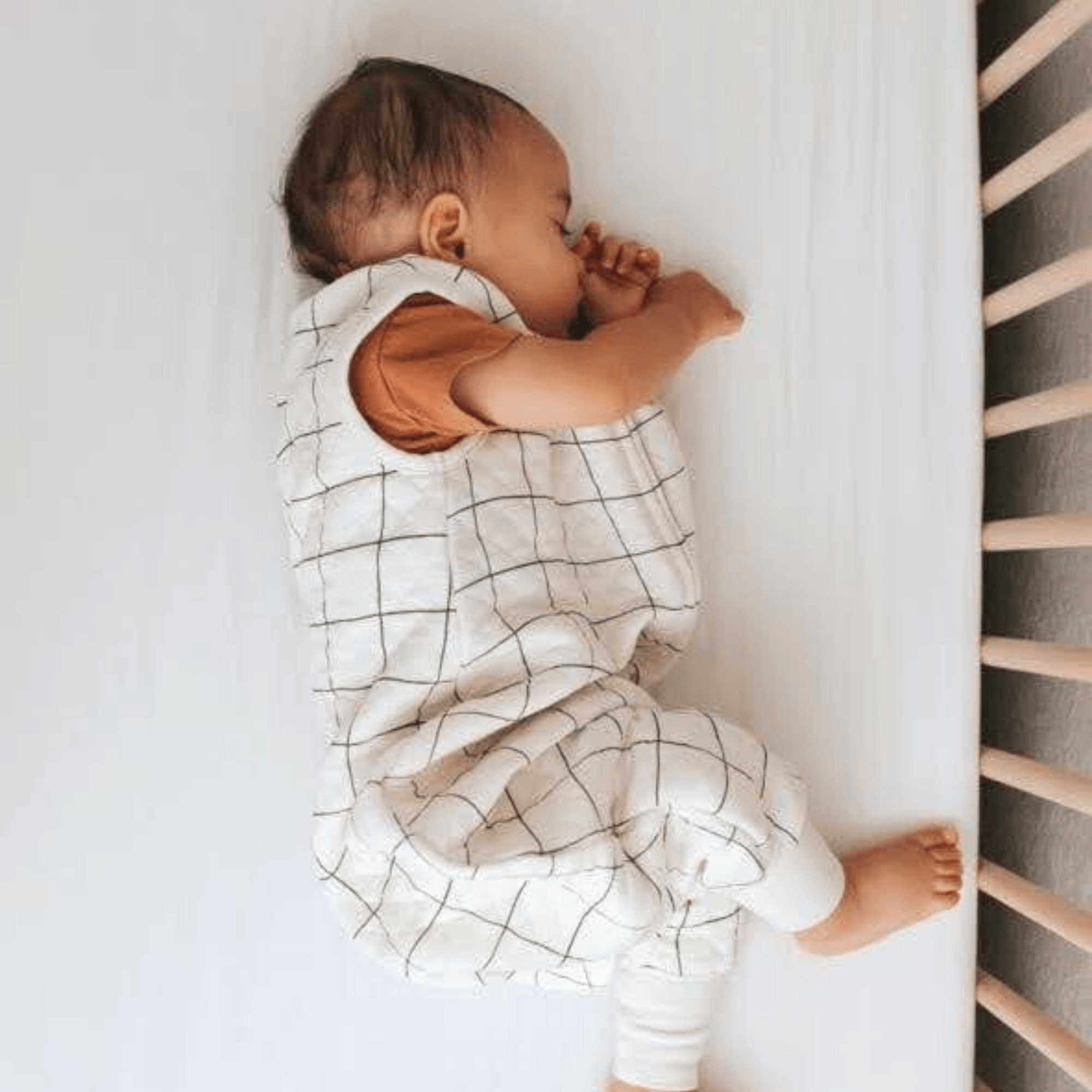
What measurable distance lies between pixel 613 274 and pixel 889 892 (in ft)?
1.71

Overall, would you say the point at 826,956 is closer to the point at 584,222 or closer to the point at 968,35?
the point at 584,222

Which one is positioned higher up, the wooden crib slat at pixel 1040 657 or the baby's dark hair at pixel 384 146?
the baby's dark hair at pixel 384 146

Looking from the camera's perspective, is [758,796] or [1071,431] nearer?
[758,796]

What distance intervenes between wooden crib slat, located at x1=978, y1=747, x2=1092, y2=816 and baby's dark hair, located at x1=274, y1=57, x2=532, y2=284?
0.59 meters

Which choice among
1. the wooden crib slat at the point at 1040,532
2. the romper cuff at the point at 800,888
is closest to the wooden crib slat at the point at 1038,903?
the romper cuff at the point at 800,888

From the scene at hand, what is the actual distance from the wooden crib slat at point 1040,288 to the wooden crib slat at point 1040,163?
6 centimetres

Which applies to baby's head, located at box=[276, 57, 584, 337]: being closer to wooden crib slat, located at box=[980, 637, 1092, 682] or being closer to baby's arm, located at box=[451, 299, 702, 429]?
baby's arm, located at box=[451, 299, 702, 429]

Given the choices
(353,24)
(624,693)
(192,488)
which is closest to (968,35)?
(353,24)

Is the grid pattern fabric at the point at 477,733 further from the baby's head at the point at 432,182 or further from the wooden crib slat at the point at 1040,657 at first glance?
the wooden crib slat at the point at 1040,657

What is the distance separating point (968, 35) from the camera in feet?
3.82

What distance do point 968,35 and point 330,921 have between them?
2.87 ft

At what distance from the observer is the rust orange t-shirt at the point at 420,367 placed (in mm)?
949

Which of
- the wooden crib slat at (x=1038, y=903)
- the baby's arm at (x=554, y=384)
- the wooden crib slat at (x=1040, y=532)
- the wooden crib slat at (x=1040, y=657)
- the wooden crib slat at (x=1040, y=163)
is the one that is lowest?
the wooden crib slat at (x=1038, y=903)

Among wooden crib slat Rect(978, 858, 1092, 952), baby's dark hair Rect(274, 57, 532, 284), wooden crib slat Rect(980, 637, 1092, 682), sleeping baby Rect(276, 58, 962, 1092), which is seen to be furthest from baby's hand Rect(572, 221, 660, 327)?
wooden crib slat Rect(978, 858, 1092, 952)
